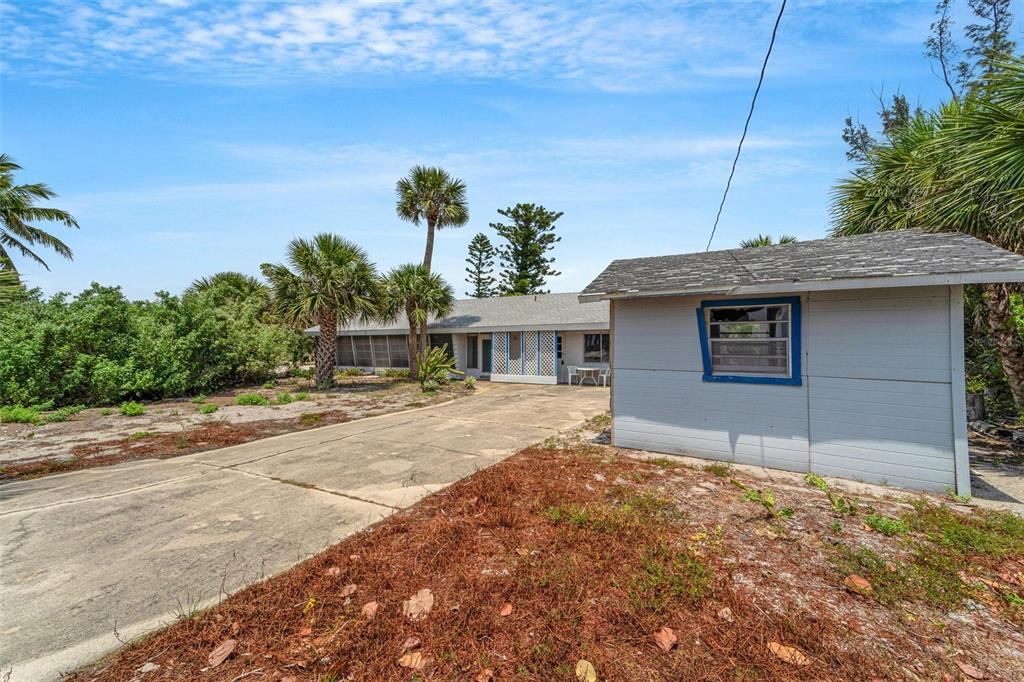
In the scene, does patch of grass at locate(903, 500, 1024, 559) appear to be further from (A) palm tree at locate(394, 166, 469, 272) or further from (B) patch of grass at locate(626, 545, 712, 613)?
(A) palm tree at locate(394, 166, 469, 272)

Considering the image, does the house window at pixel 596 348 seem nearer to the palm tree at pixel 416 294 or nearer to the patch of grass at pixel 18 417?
the palm tree at pixel 416 294

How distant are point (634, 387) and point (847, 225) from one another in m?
6.93

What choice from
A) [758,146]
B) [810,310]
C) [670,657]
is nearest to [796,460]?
[810,310]

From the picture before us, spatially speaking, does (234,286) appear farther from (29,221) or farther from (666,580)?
(666,580)

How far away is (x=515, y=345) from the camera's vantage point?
60.3 ft

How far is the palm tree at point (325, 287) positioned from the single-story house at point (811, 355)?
11015 mm

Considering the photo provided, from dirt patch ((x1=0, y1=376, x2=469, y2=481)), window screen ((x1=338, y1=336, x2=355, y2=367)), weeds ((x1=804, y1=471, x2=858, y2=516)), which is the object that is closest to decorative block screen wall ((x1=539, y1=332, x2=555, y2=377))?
dirt patch ((x1=0, y1=376, x2=469, y2=481))

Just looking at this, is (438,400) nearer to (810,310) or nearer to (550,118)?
(550,118)

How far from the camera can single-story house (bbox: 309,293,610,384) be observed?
17.1 meters

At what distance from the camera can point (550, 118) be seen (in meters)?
8.55

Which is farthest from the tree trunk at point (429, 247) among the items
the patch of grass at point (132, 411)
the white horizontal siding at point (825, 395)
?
the white horizontal siding at point (825, 395)

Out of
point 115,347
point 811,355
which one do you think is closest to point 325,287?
point 115,347

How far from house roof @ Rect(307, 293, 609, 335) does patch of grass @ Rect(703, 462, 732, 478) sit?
9801mm

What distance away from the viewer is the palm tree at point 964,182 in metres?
5.35
